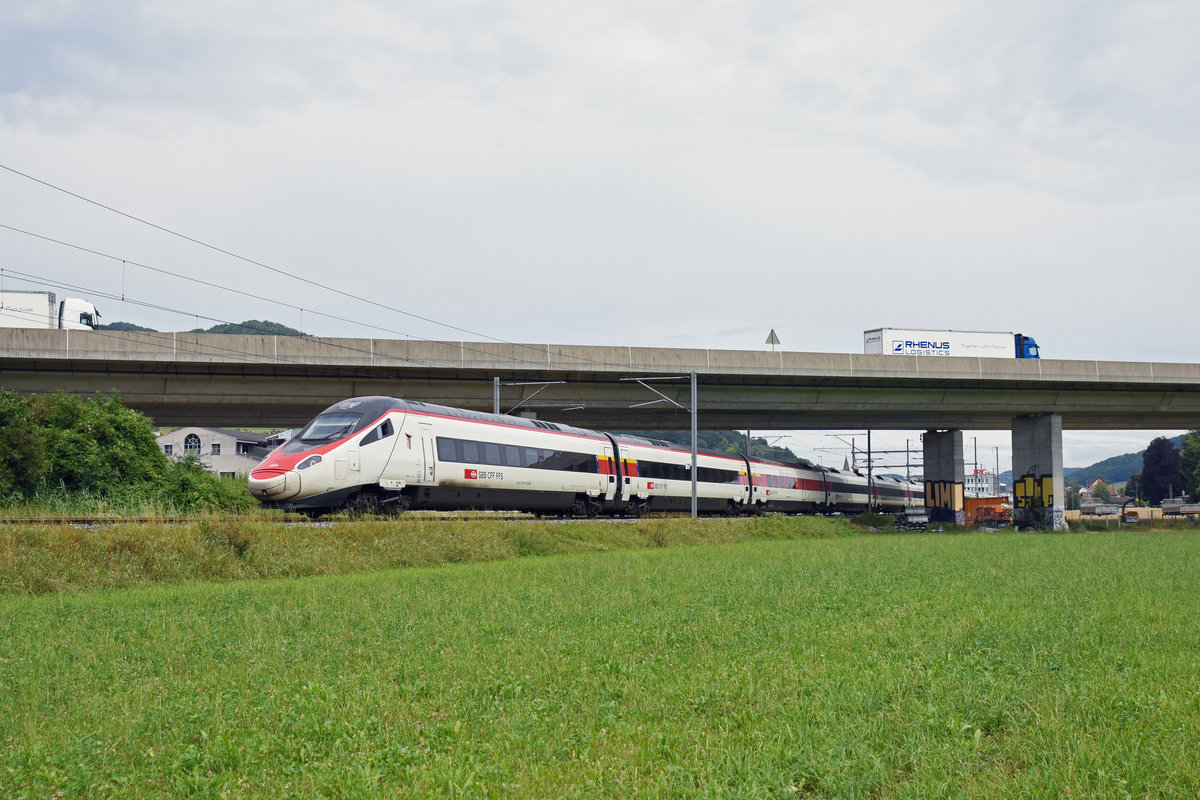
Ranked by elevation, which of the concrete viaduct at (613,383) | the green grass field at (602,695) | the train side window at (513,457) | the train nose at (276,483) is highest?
the concrete viaduct at (613,383)

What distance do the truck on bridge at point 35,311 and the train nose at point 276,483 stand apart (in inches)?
973

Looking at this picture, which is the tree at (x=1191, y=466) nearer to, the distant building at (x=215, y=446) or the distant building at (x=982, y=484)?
the distant building at (x=982, y=484)

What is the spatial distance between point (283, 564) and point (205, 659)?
29.9 ft

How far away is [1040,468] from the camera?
52906 millimetres

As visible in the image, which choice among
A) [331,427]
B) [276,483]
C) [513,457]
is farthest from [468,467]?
[276,483]

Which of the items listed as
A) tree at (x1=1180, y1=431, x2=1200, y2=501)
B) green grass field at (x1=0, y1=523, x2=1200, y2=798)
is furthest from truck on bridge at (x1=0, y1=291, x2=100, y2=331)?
tree at (x1=1180, y1=431, x2=1200, y2=501)

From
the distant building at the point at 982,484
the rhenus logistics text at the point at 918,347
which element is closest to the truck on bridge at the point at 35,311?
the rhenus logistics text at the point at 918,347

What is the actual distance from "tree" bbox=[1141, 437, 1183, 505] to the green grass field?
14650 centimetres

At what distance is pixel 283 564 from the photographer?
1842cm

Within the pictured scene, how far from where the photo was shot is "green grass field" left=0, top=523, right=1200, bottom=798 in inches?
237

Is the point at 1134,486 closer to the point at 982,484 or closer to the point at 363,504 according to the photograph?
the point at 982,484

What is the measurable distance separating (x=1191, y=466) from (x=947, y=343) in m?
98.0

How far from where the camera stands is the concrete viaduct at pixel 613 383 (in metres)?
38.8

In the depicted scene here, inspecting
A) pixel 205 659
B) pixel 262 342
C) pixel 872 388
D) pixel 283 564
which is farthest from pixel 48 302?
pixel 205 659
